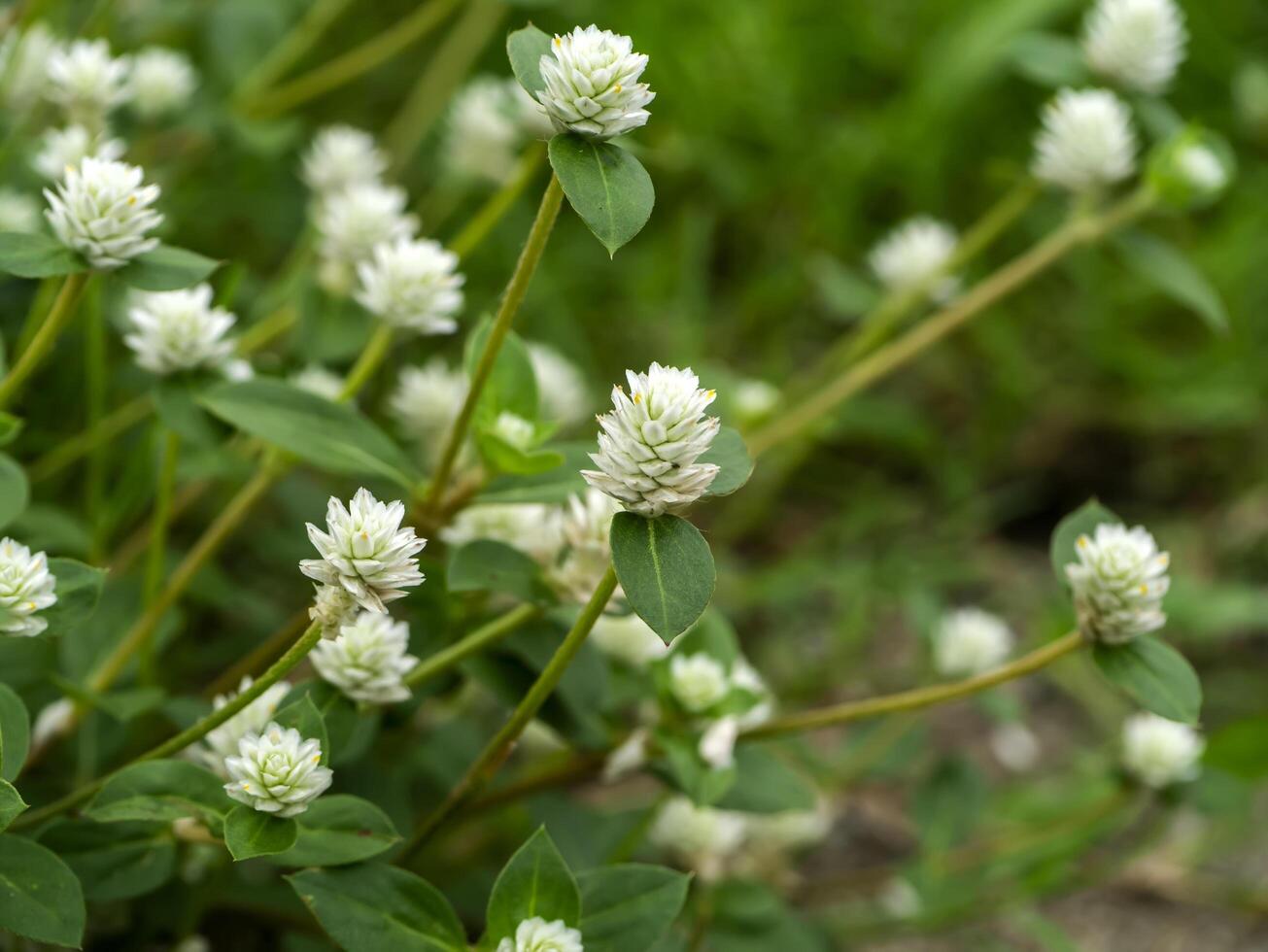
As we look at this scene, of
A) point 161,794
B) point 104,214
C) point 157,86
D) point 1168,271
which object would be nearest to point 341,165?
point 157,86

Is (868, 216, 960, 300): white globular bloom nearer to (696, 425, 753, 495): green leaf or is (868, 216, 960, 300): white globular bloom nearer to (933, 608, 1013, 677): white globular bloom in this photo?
(933, 608, 1013, 677): white globular bloom

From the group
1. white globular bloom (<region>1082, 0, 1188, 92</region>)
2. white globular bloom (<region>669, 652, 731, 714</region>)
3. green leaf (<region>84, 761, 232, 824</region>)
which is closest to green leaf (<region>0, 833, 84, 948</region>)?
green leaf (<region>84, 761, 232, 824</region>)

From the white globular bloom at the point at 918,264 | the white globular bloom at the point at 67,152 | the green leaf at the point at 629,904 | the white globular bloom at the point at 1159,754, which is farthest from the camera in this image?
the white globular bloom at the point at 918,264

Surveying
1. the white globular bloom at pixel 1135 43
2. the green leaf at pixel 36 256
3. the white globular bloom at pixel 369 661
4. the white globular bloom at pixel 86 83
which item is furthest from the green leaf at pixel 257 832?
the white globular bloom at pixel 1135 43

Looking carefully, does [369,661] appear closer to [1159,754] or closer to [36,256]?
[36,256]

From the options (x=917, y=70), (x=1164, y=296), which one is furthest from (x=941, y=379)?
(x=917, y=70)

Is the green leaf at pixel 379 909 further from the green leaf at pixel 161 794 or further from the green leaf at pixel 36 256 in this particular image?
the green leaf at pixel 36 256
